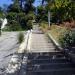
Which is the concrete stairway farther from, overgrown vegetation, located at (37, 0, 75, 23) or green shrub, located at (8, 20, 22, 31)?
green shrub, located at (8, 20, 22, 31)

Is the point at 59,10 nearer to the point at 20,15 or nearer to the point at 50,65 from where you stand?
the point at 50,65

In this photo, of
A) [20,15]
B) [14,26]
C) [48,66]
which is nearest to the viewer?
[48,66]

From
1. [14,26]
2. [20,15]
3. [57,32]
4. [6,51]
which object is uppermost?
[20,15]

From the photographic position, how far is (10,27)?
65.4 m

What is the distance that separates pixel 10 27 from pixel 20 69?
53.9 metres

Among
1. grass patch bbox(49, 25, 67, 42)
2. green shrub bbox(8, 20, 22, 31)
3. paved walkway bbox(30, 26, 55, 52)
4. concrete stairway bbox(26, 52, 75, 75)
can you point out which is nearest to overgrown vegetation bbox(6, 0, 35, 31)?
green shrub bbox(8, 20, 22, 31)

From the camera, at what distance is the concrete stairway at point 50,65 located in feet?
38.5

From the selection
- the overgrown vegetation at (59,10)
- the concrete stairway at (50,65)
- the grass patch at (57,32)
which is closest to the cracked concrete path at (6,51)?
the concrete stairway at (50,65)

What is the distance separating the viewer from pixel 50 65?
1295cm

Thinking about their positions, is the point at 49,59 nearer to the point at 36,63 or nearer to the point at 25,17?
the point at 36,63

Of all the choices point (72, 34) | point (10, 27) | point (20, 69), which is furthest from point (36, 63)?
point (10, 27)

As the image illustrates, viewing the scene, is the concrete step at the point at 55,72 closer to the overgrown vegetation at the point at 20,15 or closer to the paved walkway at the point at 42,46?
the paved walkway at the point at 42,46

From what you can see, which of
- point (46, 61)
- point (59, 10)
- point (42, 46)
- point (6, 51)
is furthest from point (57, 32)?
point (46, 61)

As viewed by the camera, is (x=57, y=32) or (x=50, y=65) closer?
(x=50, y=65)
